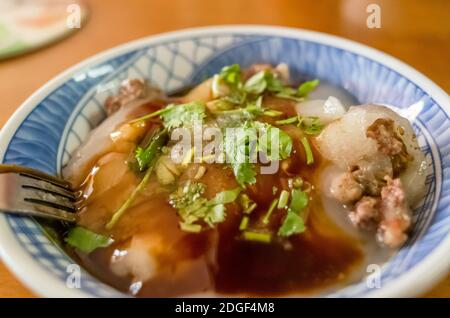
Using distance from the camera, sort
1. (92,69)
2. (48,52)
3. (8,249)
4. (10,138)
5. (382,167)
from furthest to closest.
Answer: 1. (48,52)
2. (92,69)
3. (10,138)
4. (382,167)
5. (8,249)

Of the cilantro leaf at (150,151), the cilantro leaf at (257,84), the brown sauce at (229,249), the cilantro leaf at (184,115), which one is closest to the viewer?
the brown sauce at (229,249)

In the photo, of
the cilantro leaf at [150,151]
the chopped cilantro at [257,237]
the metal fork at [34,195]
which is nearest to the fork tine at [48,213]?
the metal fork at [34,195]

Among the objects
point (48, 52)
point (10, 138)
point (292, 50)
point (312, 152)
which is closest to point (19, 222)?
point (10, 138)

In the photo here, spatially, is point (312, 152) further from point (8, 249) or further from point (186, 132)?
point (8, 249)

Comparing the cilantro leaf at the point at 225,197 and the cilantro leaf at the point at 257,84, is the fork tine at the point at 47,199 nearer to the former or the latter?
the cilantro leaf at the point at 225,197

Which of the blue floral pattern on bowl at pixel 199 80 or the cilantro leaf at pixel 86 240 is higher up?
the blue floral pattern on bowl at pixel 199 80

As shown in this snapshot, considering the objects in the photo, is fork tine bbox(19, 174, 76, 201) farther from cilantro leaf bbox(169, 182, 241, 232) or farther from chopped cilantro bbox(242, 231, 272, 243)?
chopped cilantro bbox(242, 231, 272, 243)

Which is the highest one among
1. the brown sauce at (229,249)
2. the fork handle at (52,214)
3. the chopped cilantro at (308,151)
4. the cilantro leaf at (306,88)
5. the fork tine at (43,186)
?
the cilantro leaf at (306,88)

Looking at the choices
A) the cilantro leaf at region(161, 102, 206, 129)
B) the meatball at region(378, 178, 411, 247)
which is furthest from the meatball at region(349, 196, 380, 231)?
the cilantro leaf at region(161, 102, 206, 129)
